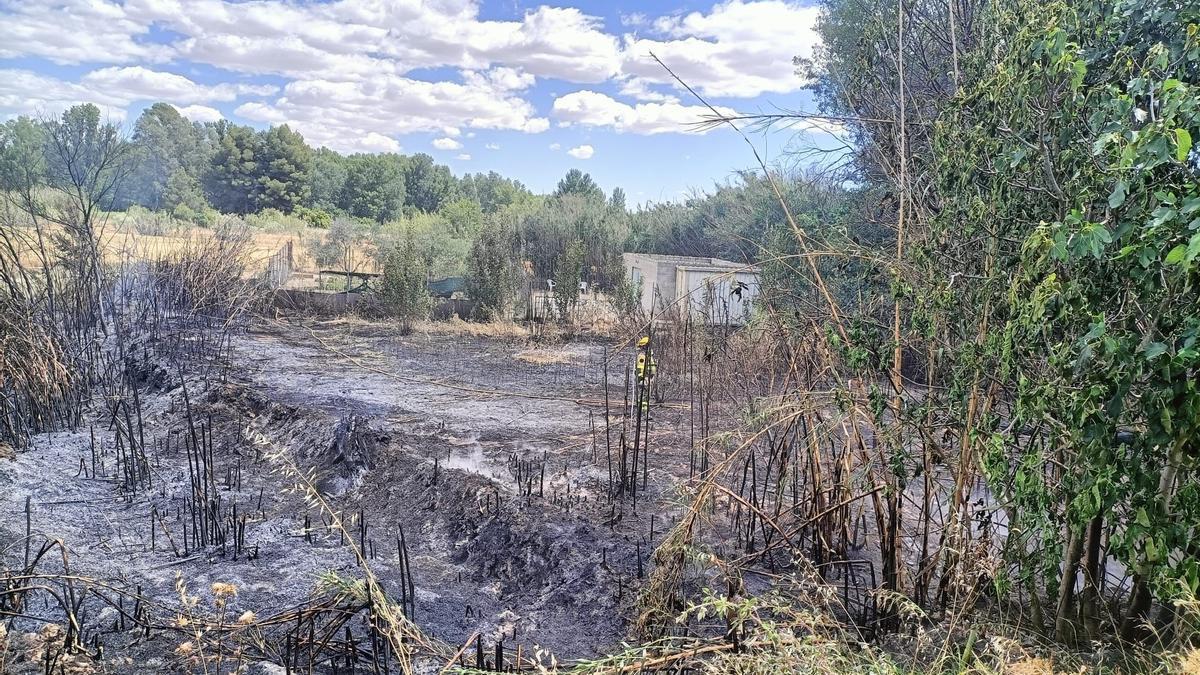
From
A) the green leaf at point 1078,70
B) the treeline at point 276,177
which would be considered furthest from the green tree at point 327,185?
the green leaf at point 1078,70

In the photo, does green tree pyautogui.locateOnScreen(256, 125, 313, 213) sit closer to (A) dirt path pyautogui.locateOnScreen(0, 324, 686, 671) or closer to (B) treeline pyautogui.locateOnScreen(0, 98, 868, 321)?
(B) treeline pyautogui.locateOnScreen(0, 98, 868, 321)

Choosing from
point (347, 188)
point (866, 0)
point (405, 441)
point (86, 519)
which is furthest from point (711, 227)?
point (347, 188)

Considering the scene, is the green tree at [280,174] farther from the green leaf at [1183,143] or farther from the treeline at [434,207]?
the green leaf at [1183,143]

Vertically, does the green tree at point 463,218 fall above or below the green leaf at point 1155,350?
above

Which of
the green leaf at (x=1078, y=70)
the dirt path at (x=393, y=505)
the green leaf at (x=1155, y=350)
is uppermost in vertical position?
the green leaf at (x=1078, y=70)

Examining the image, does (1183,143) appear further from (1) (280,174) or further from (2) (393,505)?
(1) (280,174)

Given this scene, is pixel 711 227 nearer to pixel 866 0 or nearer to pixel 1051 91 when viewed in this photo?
pixel 866 0

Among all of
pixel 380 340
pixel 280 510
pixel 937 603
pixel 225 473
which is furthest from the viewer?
pixel 380 340

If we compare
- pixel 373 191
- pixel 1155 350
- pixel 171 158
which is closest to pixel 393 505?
pixel 1155 350

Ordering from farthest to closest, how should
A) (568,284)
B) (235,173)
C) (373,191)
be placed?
(373,191) < (235,173) < (568,284)

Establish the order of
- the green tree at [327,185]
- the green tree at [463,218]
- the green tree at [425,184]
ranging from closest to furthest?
1. the green tree at [463,218]
2. the green tree at [327,185]
3. the green tree at [425,184]

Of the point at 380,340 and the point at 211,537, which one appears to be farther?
the point at 380,340

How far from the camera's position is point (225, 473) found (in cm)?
528

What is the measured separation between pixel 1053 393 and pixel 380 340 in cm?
1009
